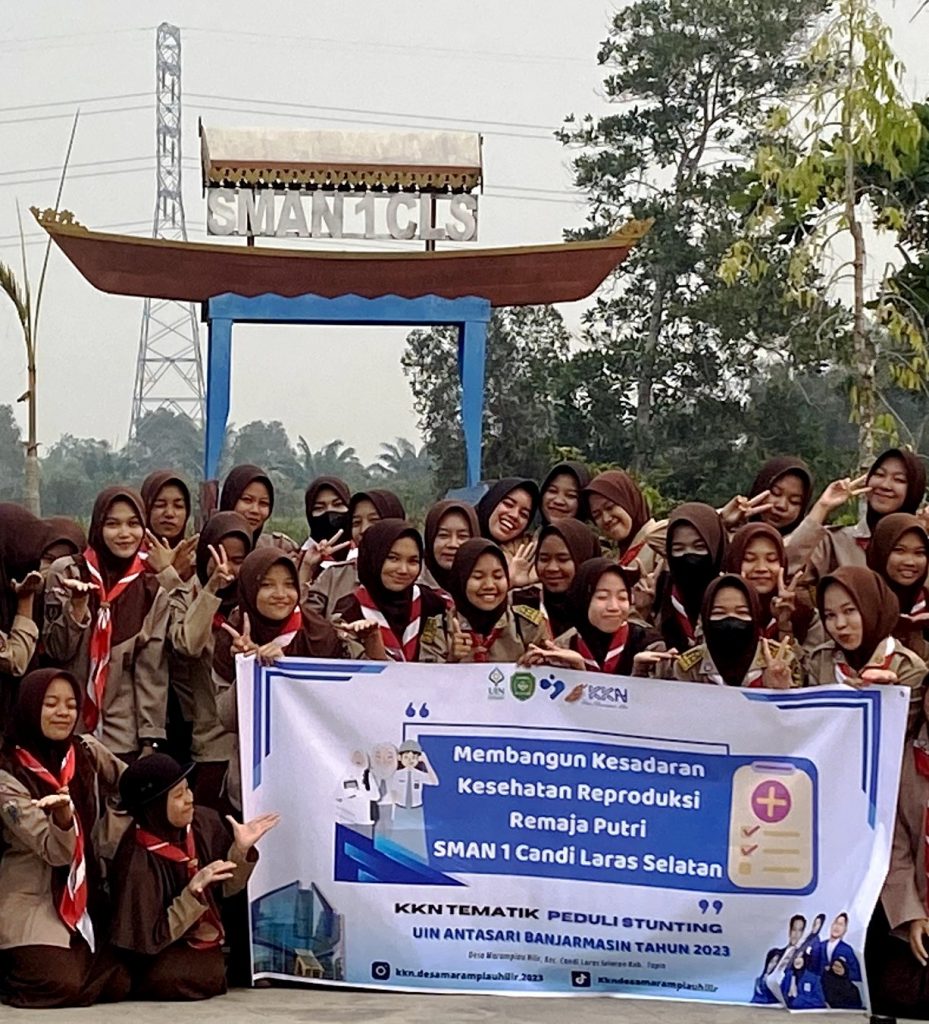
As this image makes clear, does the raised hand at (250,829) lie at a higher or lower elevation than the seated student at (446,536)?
lower

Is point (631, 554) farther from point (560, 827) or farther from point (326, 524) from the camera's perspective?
point (560, 827)

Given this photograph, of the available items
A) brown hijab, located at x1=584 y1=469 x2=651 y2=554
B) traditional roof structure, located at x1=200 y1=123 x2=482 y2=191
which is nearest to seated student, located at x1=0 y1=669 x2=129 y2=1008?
brown hijab, located at x1=584 y1=469 x2=651 y2=554

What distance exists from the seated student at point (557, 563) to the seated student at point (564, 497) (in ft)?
2.54

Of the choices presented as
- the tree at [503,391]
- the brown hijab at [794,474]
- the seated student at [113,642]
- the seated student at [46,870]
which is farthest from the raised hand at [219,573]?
the tree at [503,391]

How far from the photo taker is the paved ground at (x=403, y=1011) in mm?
5512

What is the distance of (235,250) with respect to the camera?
11.8m

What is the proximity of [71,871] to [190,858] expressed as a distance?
38 cm

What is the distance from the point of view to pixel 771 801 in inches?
230

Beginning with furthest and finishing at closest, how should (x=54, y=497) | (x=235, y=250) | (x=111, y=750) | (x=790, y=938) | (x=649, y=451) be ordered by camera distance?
(x=54, y=497)
(x=649, y=451)
(x=235, y=250)
(x=111, y=750)
(x=790, y=938)

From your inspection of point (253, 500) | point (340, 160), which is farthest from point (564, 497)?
point (340, 160)

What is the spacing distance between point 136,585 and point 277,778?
108cm

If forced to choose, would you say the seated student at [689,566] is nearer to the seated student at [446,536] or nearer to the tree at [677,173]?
the seated student at [446,536]

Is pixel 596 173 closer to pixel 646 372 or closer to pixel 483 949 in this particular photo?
pixel 646 372

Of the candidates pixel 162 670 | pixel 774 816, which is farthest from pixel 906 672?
pixel 162 670
